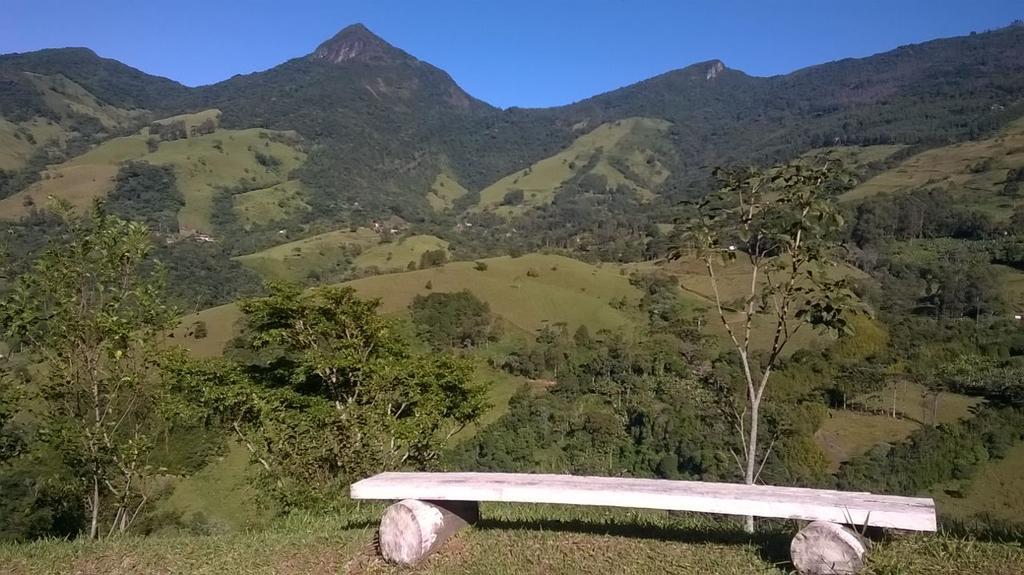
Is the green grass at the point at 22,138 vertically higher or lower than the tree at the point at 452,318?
higher

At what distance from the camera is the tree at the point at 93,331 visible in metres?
6.27

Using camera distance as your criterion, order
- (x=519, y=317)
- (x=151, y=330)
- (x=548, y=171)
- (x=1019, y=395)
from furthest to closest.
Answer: (x=548, y=171)
(x=519, y=317)
(x=1019, y=395)
(x=151, y=330)

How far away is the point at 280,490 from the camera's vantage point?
818cm

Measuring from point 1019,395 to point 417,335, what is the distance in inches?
1357

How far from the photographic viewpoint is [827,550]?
365 cm

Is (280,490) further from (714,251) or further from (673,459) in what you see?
(673,459)

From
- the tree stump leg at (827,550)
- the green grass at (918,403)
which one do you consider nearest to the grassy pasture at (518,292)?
the green grass at (918,403)

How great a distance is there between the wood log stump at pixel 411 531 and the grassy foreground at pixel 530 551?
0.26 feet

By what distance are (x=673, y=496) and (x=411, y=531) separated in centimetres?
164

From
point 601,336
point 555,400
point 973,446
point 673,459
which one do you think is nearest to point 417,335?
point 555,400

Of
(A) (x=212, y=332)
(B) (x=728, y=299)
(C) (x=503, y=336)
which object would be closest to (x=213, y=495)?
(A) (x=212, y=332)

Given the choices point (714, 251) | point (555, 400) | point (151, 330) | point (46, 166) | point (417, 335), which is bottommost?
point (555, 400)

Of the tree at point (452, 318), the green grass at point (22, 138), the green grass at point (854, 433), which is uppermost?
the green grass at point (22, 138)

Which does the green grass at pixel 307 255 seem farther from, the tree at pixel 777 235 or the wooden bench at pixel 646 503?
the wooden bench at pixel 646 503
